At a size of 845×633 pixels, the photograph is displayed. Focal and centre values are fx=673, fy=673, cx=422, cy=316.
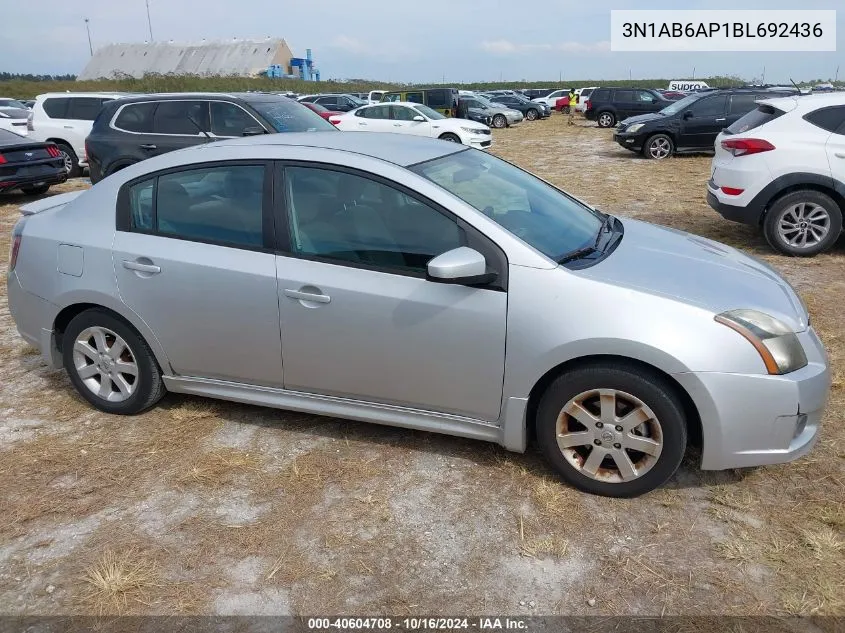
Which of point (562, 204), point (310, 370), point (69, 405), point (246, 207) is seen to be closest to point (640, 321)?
point (562, 204)

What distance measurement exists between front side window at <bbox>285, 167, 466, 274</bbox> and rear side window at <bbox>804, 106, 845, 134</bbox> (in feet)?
18.9

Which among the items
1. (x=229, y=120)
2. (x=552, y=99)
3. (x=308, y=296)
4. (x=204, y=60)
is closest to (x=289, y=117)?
(x=229, y=120)

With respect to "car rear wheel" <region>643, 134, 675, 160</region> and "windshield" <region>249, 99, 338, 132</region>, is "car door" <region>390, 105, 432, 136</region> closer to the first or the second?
"car rear wheel" <region>643, 134, 675, 160</region>

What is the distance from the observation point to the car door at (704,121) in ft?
51.4

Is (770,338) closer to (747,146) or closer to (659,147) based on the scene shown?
(747,146)

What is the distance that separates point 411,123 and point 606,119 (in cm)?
1093

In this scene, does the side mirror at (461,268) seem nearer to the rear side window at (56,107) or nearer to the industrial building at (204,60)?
the rear side window at (56,107)

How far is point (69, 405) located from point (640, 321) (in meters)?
3.44

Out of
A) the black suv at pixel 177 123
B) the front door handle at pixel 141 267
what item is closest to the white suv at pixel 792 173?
the black suv at pixel 177 123

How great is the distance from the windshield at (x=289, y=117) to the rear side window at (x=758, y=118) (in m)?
4.86

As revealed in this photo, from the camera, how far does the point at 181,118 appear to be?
30.3 feet

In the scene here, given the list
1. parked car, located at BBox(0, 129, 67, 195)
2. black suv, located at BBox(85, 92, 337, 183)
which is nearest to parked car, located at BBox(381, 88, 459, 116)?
parked car, located at BBox(0, 129, 67, 195)

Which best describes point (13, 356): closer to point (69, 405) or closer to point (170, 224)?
point (69, 405)

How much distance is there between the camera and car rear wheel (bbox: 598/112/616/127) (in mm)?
25984
